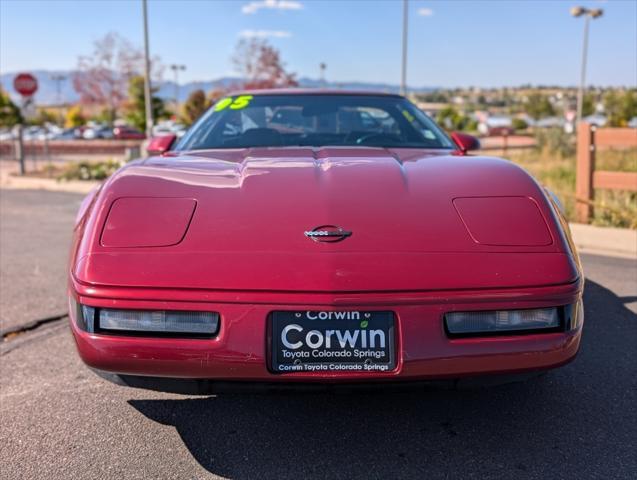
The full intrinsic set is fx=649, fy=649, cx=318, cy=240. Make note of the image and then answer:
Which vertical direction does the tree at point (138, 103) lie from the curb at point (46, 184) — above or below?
above

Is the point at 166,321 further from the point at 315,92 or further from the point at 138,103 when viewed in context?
Answer: the point at 138,103

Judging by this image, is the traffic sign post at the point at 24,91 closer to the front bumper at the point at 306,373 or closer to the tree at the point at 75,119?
the front bumper at the point at 306,373

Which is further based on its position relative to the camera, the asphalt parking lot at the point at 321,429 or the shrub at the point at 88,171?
the shrub at the point at 88,171

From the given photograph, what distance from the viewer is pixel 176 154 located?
3.15 m

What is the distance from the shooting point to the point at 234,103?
12.4 ft

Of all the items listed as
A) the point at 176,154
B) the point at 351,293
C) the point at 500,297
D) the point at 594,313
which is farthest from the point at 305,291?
the point at 594,313

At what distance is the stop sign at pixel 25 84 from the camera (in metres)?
17.0

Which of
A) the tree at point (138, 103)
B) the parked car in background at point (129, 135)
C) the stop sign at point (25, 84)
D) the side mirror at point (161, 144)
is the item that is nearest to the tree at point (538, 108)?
the tree at point (138, 103)

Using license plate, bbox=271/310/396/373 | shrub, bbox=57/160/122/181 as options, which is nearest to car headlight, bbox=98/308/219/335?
license plate, bbox=271/310/396/373

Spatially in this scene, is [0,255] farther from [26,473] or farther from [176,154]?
[26,473]

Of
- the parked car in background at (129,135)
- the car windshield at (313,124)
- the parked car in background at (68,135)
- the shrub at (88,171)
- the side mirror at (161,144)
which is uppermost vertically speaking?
the car windshield at (313,124)

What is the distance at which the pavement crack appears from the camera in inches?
153

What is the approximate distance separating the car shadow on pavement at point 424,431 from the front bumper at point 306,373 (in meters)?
0.17

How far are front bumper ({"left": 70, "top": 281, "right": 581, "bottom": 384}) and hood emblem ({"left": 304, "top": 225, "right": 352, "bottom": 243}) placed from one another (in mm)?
218
